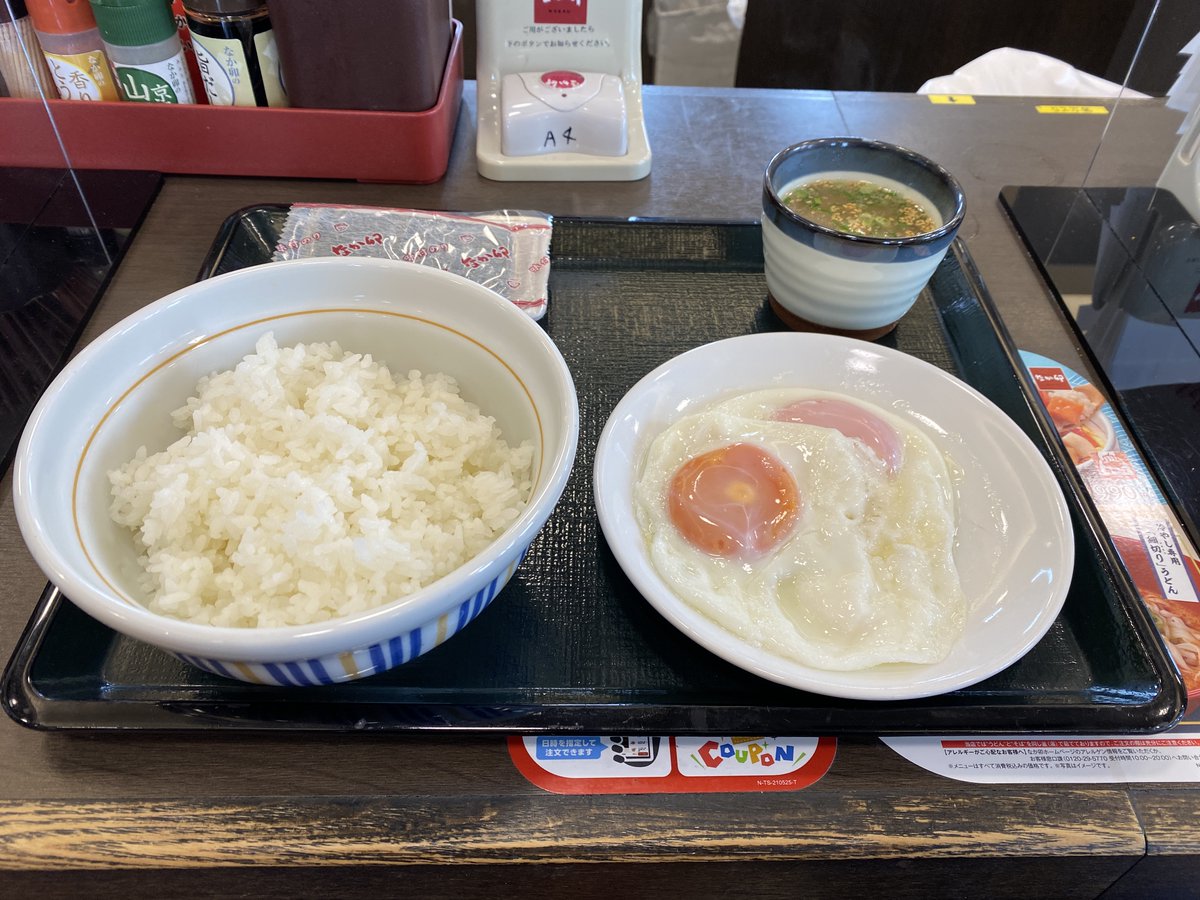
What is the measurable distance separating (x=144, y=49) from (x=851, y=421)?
155cm

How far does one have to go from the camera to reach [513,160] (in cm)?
194

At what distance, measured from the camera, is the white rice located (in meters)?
0.95

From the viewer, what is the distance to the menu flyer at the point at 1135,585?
1.03 m

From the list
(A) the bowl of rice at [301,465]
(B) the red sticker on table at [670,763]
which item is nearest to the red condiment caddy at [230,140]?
(A) the bowl of rice at [301,465]

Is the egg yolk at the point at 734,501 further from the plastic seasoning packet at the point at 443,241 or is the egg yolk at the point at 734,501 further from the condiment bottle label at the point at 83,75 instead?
the condiment bottle label at the point at 83,75

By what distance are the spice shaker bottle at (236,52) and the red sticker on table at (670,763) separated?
148 centimetres

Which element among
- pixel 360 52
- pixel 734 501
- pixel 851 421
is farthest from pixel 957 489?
pixel 360 52

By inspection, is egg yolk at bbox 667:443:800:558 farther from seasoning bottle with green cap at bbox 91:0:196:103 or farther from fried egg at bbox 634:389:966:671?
seasoning bottle with green cap at bbox 91:0:196:103

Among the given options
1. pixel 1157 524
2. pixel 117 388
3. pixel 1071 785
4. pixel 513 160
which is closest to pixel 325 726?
pixel 117 388

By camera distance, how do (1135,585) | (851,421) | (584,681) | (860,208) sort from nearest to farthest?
1. (584,681)
2. (1135,585)
3. (851,421)
4. (860,208)

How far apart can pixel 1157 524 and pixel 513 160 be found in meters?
1.47

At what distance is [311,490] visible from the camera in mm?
990

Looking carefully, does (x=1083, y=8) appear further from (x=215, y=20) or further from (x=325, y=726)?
(x=325, y=726)

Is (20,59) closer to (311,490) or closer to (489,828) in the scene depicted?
(311,490)
